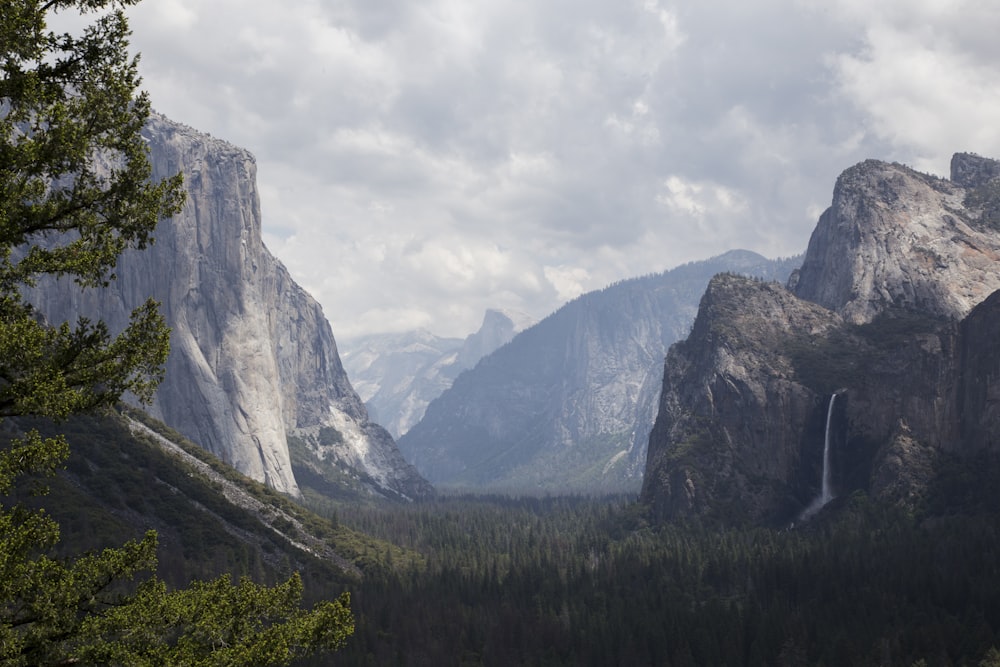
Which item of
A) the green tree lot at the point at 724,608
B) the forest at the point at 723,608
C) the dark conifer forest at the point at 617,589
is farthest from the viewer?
the dark conifer forest at the point at 617,589

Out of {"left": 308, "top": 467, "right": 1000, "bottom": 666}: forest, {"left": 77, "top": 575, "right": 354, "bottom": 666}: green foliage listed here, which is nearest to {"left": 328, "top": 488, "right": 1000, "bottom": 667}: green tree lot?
{"left": 308, "top": 467, "right": 1000, "bottom": 666}: forest

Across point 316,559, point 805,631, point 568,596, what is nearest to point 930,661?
point 805,631

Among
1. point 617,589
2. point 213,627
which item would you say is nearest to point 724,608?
point 617,589

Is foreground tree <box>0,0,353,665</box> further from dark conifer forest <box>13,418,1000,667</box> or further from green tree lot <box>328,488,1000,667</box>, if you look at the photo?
green tree lot <box>328,488,1000,667</box>

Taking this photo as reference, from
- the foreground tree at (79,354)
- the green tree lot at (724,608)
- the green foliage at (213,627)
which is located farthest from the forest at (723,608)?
the foreground tree at (79,354)

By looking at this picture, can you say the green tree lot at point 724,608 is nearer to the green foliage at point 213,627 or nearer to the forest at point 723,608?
the forest at point 723,608

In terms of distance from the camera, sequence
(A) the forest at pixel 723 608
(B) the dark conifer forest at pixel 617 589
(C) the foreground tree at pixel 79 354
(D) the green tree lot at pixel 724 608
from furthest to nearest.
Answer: (B) the dark conifer forest at pixel 617 589, (D) the green tree lot at pixel 724 608, (A) the forest at pixel 723 608, (C) the foreground tree at pixel 79 354

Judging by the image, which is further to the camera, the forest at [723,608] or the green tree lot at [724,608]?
the green tree lot at [724,608]

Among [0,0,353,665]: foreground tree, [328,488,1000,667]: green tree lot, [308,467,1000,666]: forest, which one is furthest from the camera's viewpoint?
[328,488,1000,667]: green tree lot
